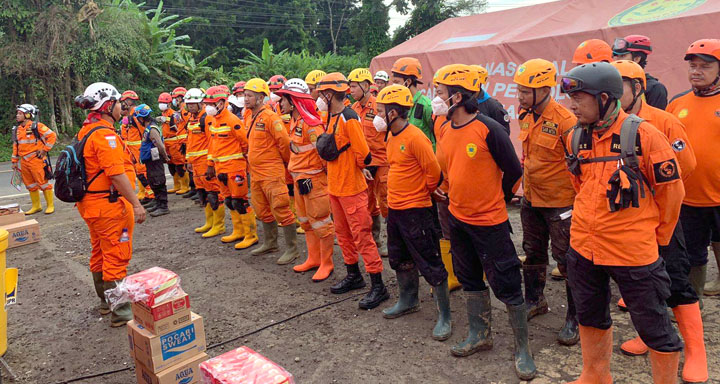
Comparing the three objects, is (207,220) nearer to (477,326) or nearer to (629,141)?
(477,326)

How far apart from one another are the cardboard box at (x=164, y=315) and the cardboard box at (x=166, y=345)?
0.04 meters

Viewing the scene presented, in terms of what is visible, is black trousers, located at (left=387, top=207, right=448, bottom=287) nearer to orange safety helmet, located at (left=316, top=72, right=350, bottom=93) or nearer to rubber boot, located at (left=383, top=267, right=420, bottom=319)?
rubber boot, located at (left=383, top=267, right=420, bottom=319)

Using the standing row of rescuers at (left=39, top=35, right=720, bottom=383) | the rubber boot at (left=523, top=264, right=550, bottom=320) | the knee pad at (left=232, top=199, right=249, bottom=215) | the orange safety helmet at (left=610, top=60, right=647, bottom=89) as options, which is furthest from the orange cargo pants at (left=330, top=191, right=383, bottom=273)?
the orange safety helmet at (left=610, top=60, right=647, bottom=89)

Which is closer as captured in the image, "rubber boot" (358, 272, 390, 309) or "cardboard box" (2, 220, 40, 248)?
"rubber boot" (358, 272, 390, 309)

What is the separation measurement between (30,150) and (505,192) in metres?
9.17

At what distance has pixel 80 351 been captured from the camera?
451 cm

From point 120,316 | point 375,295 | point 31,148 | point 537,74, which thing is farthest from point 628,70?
point 31,148

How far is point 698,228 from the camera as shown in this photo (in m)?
4.04

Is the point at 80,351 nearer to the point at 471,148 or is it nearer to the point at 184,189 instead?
the point at 471,148

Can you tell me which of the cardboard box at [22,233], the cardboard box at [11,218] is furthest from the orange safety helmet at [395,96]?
the cardboard box at [11,218]

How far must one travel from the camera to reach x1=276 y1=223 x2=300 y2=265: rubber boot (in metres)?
6.56

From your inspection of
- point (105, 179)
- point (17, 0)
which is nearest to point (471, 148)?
point (105, 179)

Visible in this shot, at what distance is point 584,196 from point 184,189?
9834mm

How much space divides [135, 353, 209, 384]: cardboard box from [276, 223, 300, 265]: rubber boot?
285 cm
